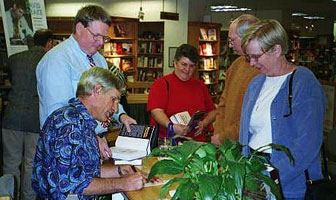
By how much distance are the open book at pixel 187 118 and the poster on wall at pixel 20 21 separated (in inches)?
87.1

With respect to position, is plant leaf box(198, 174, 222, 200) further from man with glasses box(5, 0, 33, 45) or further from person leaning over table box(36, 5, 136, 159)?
man with glasses box(5, 0, 33, 45)

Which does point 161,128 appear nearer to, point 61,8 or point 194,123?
point 194,123

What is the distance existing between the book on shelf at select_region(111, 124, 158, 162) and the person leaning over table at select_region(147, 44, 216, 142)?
2.09 feet

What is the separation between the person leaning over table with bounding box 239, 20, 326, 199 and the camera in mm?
1943

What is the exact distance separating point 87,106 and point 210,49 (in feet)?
29.8

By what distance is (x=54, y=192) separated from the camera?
6.24ft

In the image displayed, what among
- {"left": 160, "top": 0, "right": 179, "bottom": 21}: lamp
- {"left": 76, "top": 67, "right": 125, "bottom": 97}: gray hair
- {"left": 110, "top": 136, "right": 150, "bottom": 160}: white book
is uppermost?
{"left": 160, "top": 0, "right": 179, "bottom": 21}: lamp

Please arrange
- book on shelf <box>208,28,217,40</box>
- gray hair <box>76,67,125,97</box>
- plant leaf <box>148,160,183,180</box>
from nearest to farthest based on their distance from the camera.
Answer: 1. plant leaf <box>148,160,183,180</box>
2. gray hair <box>76,67,125,97</box>
3. book on shelf <box>208,28,217,40</box>

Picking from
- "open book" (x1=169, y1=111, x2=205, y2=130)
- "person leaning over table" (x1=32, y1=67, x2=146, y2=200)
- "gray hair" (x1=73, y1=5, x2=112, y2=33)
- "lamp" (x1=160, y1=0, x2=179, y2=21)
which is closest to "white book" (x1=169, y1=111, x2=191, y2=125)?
"open book" (x1=169, y1=111, x2=205, y2=130)

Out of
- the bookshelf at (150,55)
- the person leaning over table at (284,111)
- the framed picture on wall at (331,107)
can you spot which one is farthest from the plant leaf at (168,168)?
the bookshelf at (150,55)

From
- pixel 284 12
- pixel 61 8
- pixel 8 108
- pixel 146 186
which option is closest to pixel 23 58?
pixel 8 108

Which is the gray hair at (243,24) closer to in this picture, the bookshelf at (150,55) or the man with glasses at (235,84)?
the man with glasses at (235,84)

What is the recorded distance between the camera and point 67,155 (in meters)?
1.87

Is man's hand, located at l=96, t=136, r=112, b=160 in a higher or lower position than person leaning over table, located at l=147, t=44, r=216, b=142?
lower
